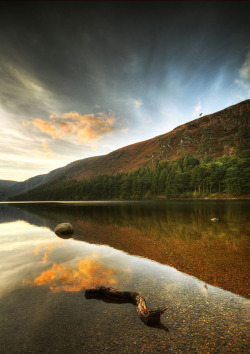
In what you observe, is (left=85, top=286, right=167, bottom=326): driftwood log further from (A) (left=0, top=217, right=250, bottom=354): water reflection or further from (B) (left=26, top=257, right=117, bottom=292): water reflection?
(B) (left=26, top=257, right=117, bottom=292): water reflection

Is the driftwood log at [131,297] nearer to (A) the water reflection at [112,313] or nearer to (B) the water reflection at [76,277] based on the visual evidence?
(A) the water reflection at [112,313]

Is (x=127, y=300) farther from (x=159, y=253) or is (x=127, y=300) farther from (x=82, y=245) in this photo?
(x=82, y=245)

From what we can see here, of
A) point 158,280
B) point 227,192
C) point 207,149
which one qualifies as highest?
point 207,149

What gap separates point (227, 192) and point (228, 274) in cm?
9596

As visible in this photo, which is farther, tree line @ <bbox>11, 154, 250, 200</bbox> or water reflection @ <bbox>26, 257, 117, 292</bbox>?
tree line @ <bbox>11, 154, 250, 200</bbox>

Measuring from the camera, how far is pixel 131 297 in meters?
6.98

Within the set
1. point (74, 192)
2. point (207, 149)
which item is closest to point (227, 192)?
point (207, 149)

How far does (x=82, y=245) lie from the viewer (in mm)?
15789

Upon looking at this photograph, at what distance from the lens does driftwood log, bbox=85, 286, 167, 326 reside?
18.4 ft

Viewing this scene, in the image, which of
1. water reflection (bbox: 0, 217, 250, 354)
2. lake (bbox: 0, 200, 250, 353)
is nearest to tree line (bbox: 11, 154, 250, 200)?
lake (bbox: 0, 200, 250, 353)

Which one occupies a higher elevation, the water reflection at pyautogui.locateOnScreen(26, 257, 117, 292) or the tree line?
the tree line

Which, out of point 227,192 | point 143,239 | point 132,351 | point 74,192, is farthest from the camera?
point 74,192

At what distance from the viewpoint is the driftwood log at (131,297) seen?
5.60 m

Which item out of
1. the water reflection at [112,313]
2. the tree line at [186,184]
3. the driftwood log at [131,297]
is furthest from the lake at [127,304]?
the tree line at [186,184]
